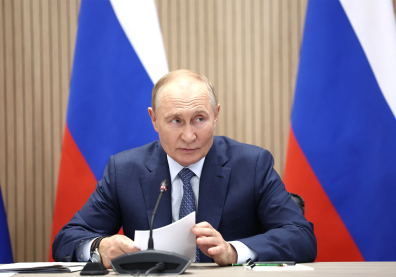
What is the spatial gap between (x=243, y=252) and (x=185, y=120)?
2.06 ft

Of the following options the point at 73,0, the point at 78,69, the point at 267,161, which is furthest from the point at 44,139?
the point at 267,161

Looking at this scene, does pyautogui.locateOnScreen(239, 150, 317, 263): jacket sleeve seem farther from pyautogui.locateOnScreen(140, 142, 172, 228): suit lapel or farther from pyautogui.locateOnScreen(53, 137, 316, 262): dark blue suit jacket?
pyautogui.locateOnScreen(140, 142, 172, 228): suit lapel

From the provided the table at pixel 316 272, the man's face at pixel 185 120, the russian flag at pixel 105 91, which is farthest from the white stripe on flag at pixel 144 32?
the table at pixel 316 272

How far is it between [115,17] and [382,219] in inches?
86.8

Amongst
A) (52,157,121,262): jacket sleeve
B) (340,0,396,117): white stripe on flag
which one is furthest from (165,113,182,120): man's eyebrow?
(340,0,396,117): white stripe on flag

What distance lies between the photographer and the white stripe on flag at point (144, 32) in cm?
268

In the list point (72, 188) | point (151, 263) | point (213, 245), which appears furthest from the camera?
point (72, 188)

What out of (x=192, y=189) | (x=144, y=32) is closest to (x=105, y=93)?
(x=144, y=32)

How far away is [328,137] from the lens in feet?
8.34

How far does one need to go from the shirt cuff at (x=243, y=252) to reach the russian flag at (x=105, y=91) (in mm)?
1303

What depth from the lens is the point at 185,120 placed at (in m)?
1.76

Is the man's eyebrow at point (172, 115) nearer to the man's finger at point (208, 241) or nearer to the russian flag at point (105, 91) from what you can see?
the man's finger at point (208, 241)

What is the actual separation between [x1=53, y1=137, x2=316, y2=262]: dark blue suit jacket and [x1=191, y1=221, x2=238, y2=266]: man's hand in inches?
11.3

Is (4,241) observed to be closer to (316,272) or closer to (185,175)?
(185,175)
